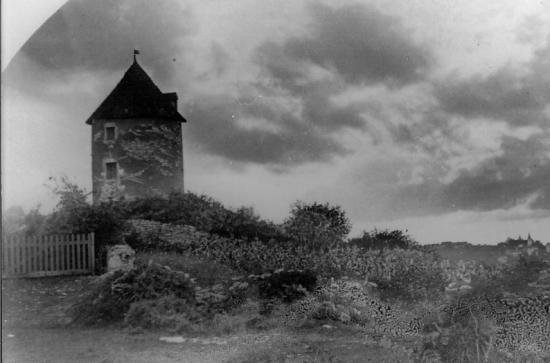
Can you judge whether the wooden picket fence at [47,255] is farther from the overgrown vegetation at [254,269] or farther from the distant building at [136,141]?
the distant building at [136,141]

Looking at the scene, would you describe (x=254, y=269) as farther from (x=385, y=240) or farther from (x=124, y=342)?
(x=124, y=342)

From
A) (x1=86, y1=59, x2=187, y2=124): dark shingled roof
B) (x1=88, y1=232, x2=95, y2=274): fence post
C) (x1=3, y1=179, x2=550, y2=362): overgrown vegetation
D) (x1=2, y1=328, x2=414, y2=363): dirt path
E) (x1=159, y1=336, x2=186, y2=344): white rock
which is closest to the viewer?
(x1=2, y1=328, x2=414, y2=363): dirt path

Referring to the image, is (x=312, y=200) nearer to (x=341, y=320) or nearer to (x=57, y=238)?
(x=341, y=320)

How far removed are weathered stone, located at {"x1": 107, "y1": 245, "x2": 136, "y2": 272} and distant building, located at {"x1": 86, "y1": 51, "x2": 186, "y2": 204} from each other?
Result: 49cm

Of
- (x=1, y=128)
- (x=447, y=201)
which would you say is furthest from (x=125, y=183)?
(x=447, y=201)

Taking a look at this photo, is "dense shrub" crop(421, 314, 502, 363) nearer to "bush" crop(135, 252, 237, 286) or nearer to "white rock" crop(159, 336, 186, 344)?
"bush" crop(135, 252, 237, 286)

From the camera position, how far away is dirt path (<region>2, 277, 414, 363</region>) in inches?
206

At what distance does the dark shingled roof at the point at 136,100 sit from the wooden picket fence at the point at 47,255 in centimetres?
117

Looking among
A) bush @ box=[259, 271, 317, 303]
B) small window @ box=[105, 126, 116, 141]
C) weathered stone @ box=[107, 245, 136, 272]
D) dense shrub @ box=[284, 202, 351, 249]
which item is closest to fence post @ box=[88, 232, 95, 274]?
weathered stone @ box=[107, 245, 136, 272]

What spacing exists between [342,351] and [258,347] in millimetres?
720

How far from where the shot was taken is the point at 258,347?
531cm

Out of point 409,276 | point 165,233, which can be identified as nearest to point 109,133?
point 165,233

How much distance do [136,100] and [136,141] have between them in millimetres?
429

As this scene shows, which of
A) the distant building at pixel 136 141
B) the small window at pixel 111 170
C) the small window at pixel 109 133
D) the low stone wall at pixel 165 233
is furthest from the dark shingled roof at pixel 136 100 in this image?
the low stone wall at pixel 165 233
